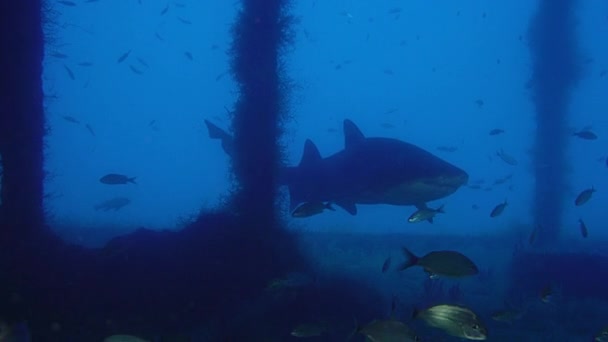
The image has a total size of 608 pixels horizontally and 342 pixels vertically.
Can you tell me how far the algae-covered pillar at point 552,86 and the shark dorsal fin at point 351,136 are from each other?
1409 centimetres

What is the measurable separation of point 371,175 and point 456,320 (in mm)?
5583

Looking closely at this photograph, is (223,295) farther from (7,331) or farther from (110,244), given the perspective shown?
(7,331)

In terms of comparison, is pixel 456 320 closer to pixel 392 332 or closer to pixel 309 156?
pixel 392 332

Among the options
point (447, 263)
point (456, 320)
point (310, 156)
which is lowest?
point (456, 320)

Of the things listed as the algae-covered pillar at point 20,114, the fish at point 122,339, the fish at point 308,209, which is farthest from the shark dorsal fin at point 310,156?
the fish at point 122,339

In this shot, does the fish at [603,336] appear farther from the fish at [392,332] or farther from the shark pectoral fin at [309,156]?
the shark pectoral fin at [309,156]

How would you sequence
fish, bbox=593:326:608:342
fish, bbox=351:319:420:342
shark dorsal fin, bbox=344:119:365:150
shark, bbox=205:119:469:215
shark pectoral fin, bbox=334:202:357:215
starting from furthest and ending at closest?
shark dorsal fin, bbox=344:119:365:150 < shark pectoral fin, bbox=334:202:357:215 < shark, bbox=205:119:469:215 < fish, bbox=593:326:608:342 < fish, bbox=351:319:420:342

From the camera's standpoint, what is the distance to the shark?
31.8 ft

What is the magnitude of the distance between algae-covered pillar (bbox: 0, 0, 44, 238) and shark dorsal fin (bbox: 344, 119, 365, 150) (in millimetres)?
7344

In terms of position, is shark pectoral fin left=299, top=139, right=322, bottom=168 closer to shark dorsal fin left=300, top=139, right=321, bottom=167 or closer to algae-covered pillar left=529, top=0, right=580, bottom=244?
shark dorsal fin left=300, top=139, right=321, bottom=167

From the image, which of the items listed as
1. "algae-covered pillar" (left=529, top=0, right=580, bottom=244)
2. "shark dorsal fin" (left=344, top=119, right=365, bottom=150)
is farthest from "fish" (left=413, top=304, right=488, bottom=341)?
"algae-covered pillar" (left=529, top=0, right=580, bottom=244)

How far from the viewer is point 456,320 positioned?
4.89m

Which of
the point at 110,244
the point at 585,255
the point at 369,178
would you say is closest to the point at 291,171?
the point at 369,178

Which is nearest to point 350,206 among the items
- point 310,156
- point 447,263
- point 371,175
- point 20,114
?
point 371,175
